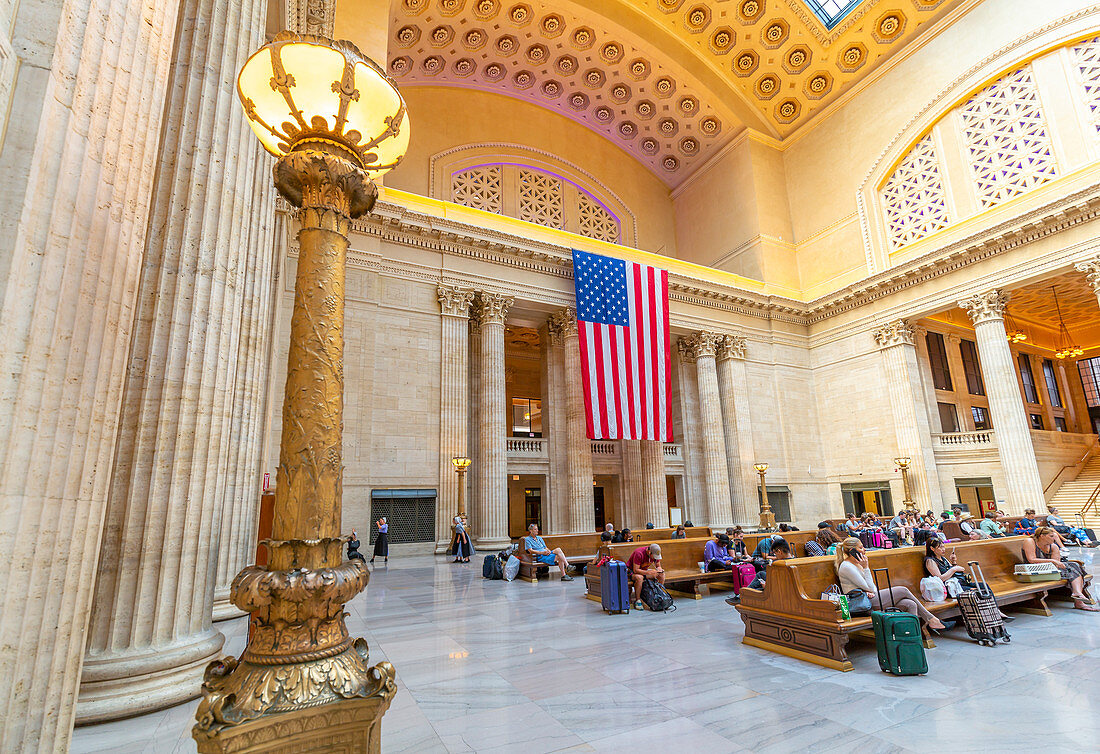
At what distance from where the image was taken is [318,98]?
80.1 inches

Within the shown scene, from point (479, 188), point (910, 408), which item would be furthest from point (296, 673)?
point (910, 408)

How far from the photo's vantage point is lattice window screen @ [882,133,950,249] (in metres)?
20.0

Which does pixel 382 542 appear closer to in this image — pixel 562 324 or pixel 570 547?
pixel 570 547

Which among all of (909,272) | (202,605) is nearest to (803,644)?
(202,605)

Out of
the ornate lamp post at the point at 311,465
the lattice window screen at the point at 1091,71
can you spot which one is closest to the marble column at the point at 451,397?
the ornate lamp post at the point at 311,465

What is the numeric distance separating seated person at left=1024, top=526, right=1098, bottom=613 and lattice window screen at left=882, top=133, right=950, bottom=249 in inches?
658

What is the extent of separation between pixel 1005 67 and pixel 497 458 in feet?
71.6

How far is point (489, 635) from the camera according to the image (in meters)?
5.91

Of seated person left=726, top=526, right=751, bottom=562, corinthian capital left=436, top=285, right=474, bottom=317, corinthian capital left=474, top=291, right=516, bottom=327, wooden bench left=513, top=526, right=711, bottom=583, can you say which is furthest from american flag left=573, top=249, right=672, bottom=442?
seated person left=726, top=526, right=751, bottom=562

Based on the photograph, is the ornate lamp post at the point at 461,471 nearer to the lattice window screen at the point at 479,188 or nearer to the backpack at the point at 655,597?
the backpack at the point at 655,597

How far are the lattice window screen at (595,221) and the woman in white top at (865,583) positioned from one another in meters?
21.0

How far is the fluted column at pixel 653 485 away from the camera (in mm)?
18766

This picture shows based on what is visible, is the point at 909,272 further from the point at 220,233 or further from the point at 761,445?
the point at 220,233

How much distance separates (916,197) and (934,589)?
66.2ft
